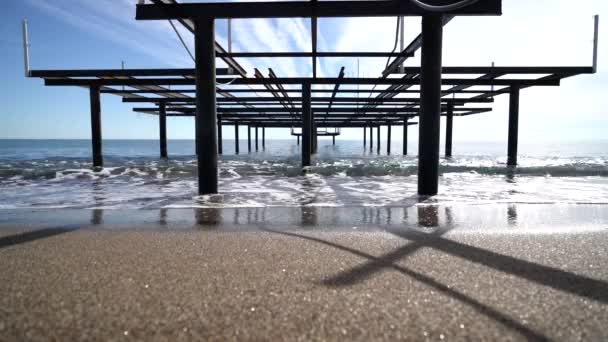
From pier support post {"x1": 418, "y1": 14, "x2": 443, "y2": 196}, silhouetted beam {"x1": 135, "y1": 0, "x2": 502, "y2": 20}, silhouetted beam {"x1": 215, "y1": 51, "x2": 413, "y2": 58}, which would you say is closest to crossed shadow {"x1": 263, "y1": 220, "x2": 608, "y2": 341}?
pier support post {"x1": 418, "y1": 14, "x2": 443, "y2": 196}

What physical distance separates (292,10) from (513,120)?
1233cm

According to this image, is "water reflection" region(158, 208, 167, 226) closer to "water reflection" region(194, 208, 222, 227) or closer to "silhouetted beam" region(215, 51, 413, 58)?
"water reflection" region(194, 208, 222, 227)

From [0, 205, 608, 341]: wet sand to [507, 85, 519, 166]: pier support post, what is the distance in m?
11.7

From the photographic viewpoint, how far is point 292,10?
577cm

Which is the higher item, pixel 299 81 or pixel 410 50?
pixel 410 50

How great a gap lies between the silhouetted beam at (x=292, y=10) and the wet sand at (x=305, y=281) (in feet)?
13.3

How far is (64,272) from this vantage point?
2.14m

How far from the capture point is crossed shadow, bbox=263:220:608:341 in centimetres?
161

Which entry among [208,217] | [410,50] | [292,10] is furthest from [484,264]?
[410,50]

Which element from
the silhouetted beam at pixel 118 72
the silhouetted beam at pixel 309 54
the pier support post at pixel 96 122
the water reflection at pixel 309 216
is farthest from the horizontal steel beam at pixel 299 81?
the water reflection at pixel 309 216

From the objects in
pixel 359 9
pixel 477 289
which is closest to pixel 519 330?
pixel 477 289

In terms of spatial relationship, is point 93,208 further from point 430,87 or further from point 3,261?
point 430,87

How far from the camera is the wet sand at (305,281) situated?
57.1 inches

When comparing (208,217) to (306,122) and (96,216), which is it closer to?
(96,216)
